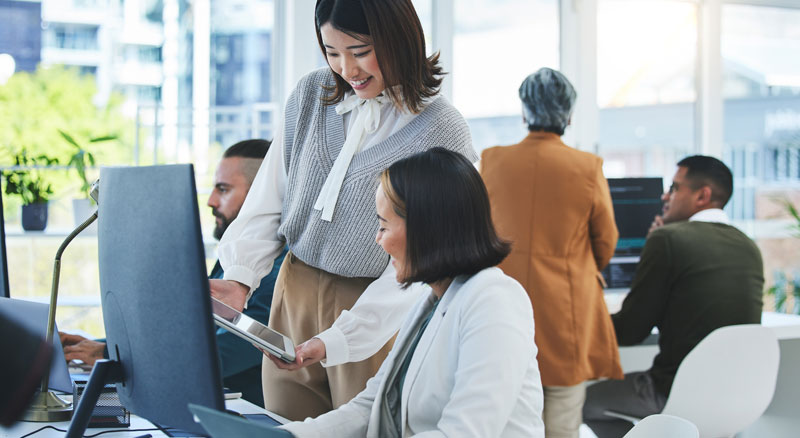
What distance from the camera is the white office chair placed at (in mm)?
2377

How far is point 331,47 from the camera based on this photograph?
4.75ft

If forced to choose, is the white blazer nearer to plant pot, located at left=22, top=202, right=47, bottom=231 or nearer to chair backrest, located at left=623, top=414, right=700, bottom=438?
chair backrest, located at left=623, top=414, right=700, bottom=438

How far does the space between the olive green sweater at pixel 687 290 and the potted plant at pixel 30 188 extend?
2.18 m

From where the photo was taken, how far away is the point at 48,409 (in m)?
1.41

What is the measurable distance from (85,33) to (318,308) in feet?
7.55

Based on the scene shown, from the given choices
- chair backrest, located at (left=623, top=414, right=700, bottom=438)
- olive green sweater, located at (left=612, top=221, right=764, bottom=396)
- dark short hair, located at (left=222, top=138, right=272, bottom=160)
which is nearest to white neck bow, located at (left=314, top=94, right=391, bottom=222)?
chair backrest, located at (left=623, top=414, right=700, bottom=438)

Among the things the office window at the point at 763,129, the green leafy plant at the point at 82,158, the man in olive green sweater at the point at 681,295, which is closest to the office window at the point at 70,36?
the green leafy plant at the point at 82,158

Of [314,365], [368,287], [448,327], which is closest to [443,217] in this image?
[448,327]

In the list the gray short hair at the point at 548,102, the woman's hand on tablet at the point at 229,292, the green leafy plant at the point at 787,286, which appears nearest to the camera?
the woman's hand on tablet at the point at 229,292

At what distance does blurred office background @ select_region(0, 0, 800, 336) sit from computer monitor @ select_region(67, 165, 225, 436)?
5.98 ft

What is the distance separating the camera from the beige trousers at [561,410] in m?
2.57

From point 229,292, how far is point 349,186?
309 mm

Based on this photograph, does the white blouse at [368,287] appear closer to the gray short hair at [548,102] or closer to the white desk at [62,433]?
the white desk at [62,433]

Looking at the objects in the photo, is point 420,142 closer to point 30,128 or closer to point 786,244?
point 30,128
